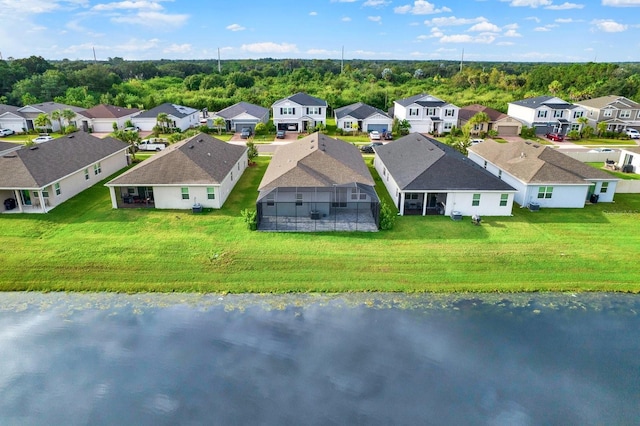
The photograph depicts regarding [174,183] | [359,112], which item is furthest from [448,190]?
[359,112]

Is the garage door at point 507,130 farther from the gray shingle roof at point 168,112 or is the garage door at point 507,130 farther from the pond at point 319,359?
the gray shingle roof at point 168,112

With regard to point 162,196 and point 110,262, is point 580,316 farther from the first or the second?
point 162,196

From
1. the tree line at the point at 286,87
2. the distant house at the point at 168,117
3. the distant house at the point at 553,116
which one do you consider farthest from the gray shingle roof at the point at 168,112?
the distant house at the point at 553,116

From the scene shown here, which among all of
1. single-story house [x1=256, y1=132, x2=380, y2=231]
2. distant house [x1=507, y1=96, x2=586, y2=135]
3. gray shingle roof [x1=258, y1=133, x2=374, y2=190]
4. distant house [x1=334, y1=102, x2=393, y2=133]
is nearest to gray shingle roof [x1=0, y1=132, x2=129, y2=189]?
gray shingle roof [x1=258, y1=133, x2=374, y2=190]

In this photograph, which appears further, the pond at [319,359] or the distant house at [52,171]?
the distant house at [52,171]

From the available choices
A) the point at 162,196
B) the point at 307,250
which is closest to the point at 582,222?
the point at 307,250

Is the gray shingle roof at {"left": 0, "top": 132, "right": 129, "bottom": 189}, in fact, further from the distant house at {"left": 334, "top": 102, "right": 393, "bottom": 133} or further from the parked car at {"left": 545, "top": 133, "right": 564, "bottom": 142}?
the parked car at {"left": 545, "top": 133, "right": 564, "bottom": 142}
